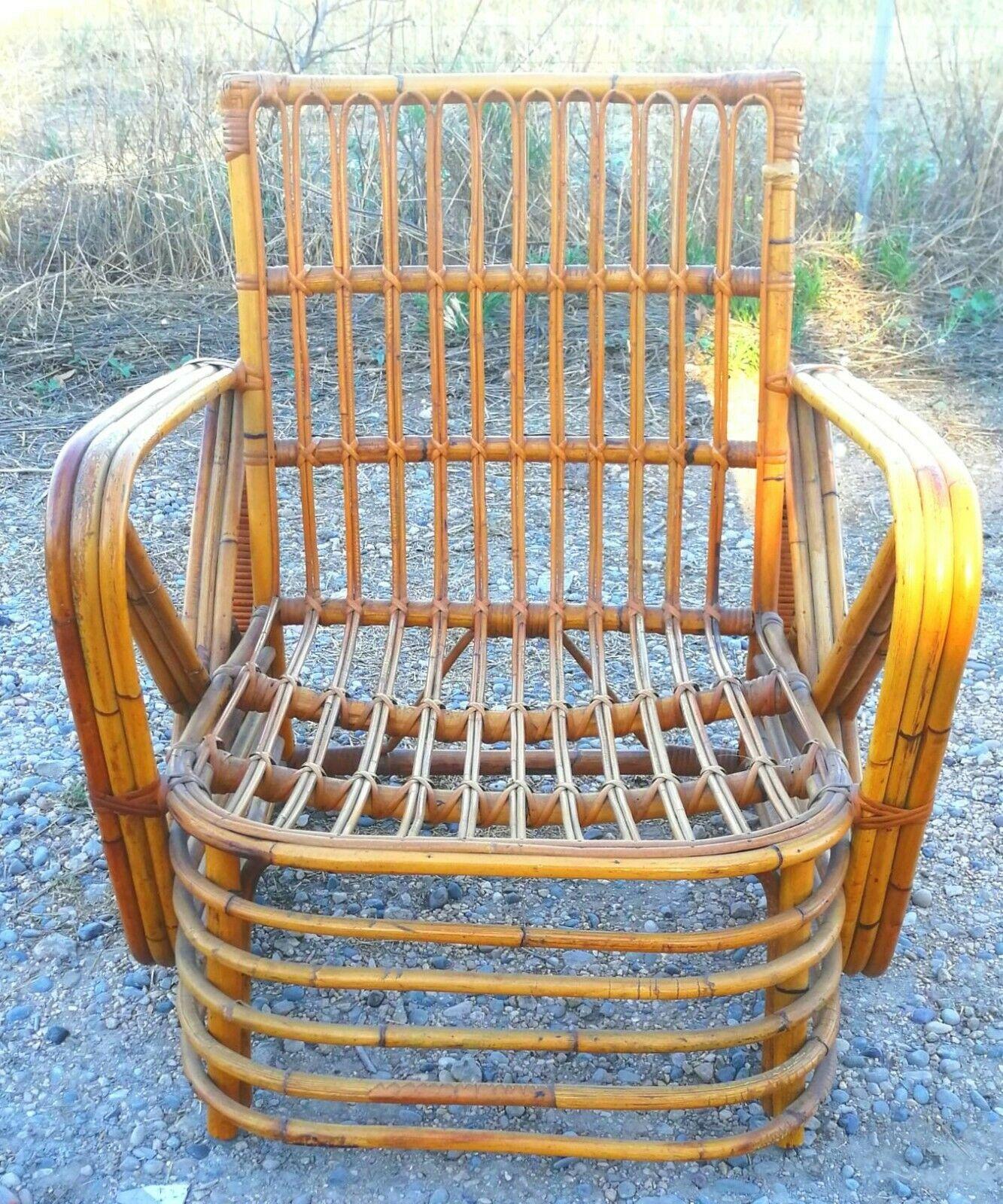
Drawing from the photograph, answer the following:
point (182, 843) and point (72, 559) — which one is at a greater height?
point (72, 559)

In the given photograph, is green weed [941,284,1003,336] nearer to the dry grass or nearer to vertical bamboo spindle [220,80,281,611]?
the dry grass

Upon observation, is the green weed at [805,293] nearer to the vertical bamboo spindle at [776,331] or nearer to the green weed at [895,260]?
the green weed at [895,260]

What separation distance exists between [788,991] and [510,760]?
40cm

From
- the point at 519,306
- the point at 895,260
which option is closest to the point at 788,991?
the point at 519,306

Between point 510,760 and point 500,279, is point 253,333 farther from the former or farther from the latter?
point 510,760

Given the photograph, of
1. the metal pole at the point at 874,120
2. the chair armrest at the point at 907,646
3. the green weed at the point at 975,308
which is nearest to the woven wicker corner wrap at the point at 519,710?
the chair armrest at the point at 907,646

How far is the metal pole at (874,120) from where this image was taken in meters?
3.62

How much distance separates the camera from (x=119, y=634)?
112 centimetres

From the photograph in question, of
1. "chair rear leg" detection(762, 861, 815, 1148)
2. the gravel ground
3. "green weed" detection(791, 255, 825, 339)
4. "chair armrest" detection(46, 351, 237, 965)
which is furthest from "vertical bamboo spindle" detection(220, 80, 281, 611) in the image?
"green weed" detection(791, 255, 825, 339)

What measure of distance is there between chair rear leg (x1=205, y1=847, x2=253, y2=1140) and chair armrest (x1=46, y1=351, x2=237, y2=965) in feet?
0.31

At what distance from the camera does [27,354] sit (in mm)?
3488

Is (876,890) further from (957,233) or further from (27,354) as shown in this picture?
(957,233)

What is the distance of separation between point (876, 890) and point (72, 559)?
89cm

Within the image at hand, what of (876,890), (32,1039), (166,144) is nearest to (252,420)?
(32,1039)
